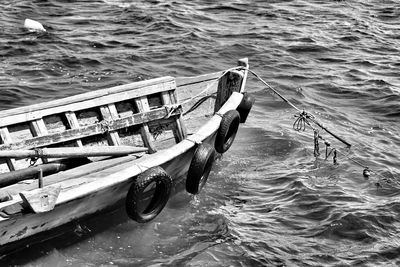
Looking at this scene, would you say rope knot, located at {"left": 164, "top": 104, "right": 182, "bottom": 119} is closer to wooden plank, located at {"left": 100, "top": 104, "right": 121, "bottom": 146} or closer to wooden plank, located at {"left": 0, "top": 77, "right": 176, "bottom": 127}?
wooden plank, located at {"left": 0, "top": 77, "right": 176, "bottom": 127}

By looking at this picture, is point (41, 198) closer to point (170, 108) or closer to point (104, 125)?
point (104, 125)

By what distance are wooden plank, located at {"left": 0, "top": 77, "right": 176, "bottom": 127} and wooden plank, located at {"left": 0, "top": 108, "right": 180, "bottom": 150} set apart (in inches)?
13.6

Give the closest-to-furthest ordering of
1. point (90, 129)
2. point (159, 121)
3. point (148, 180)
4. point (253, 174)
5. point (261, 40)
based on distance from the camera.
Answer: point (148, 180) → point (90, 129) → point (159, 121) → point (253, 174) → point (261, 40)

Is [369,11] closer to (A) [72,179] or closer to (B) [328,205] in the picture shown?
(B) [328,205]

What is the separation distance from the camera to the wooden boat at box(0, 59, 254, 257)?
7.81 metres

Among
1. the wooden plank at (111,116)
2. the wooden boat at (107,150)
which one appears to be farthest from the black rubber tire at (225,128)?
the wooden plank at (111,116)

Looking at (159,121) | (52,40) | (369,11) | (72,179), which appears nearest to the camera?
(72,179)

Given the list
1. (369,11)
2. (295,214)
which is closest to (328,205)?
(295,214)

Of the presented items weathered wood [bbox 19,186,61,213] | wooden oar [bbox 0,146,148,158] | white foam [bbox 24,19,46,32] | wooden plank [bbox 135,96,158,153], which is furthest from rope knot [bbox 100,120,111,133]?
white foam [bbox 24,19,46,32]

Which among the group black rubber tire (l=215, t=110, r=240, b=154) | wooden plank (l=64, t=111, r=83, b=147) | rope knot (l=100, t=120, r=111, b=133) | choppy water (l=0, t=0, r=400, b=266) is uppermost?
wooden plank (l=64, t=111, r=83, b=147)

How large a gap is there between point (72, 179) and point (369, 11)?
1795 cm

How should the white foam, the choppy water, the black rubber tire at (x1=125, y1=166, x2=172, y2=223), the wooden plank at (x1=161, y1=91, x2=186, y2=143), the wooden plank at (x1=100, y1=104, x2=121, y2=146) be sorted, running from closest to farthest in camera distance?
the black rubber tire at (x1=125, y1=166, x2=172, y2=223), the choppy water, the wooden plank at (x1=100, y1=104, x2=121, y2=146), the wooden plank at (x1=161, y1=91, x2=186, y2=143), the white foam

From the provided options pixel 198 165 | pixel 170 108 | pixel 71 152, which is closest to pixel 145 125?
pixel 170 108

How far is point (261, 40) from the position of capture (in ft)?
66.7
